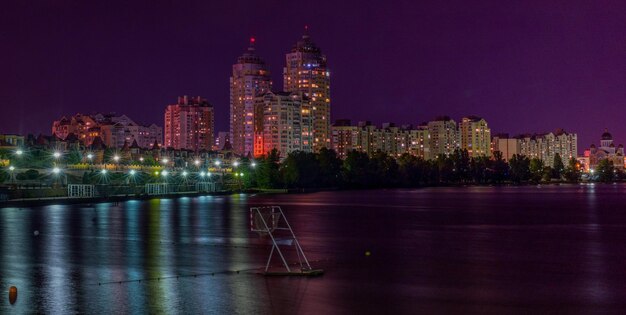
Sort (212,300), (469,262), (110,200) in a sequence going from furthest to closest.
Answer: (110,200), (469,262), (212,300)

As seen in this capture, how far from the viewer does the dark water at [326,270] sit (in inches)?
690

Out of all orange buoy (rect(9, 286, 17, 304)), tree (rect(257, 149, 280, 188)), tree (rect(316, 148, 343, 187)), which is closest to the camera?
orange buoy (rect(9, 286, 17, 304))

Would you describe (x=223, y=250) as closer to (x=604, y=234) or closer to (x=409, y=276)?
(x=409, y=276)

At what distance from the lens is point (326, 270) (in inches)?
923

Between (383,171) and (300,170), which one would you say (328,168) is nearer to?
(300,170)

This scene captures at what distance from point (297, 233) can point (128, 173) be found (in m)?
84.9

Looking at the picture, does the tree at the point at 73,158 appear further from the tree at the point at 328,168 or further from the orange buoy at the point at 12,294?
the orange buoy at the point at 12,294

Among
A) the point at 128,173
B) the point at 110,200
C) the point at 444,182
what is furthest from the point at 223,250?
the point at 444,182

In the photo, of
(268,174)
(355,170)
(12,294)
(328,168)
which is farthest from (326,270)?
(355,170)

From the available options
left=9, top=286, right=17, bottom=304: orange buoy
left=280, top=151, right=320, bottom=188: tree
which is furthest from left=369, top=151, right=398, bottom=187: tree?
left=9, top=286, right=17, bottom=304: orange buoy

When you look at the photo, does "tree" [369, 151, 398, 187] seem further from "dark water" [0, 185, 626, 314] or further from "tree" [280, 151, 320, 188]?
"dark water" [0, 185, 626, 314]

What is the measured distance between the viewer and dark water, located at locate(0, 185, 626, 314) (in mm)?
17531

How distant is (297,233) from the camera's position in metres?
40.1

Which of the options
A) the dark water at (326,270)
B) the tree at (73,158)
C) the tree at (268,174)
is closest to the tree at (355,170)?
the tree at (268,174)
